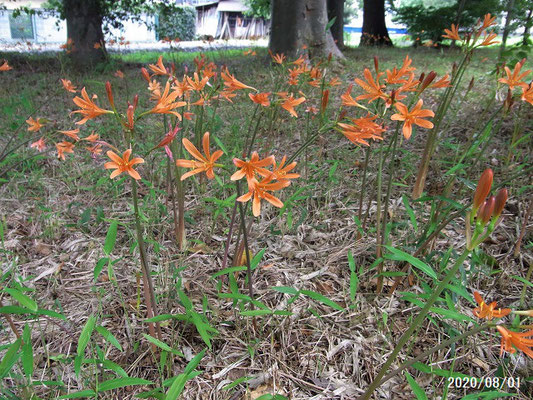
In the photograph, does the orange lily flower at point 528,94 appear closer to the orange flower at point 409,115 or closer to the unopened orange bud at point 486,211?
the orange flower at point 409,115

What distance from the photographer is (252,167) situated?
0.95 metres


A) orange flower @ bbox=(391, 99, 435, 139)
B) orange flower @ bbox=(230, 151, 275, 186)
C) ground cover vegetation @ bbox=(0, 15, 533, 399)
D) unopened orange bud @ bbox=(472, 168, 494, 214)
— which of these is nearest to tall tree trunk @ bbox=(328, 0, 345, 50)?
ground cover vegetation @ bbox=(0, 15, 533, 399)

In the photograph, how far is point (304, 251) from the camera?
5.45 feet

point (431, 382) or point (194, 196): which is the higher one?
point (194, 196)

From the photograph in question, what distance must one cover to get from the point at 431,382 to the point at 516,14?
236 cm

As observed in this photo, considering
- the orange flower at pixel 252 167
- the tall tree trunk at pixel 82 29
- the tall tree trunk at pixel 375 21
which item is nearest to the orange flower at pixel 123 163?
the orange flower at pixel 252 167

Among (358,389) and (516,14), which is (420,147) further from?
(358,389)

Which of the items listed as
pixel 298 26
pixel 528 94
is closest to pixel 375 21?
pixel 298 26

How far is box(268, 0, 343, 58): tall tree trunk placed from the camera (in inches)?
198

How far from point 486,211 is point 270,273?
0.98 meters

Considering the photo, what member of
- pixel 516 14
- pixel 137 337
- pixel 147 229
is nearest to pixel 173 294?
pixel 137 337

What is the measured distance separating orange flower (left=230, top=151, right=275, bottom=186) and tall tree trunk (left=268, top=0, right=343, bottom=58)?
4.43 m

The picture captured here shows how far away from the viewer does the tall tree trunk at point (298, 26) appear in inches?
198

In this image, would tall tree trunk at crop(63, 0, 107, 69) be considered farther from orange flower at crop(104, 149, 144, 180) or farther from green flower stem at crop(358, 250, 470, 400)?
green flower stem at crop(358, 250, 470, 400)
